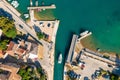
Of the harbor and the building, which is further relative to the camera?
the harbor

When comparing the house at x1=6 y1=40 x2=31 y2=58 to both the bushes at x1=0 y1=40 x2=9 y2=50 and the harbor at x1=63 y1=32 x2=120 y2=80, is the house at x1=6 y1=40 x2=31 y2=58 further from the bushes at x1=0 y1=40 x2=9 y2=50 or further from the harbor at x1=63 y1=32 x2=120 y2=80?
the harbor at x1=63 y1=32 x2=120 y2=80

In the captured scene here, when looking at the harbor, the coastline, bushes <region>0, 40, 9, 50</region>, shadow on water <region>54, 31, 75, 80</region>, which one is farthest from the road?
the coastline

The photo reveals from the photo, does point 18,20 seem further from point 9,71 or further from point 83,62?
point 83,62

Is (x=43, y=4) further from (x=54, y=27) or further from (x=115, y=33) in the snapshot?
(x=115, y=33)

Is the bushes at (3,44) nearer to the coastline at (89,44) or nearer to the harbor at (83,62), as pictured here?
the harbor at (83,62)

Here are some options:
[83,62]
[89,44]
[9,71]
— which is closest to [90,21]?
[89,44]
